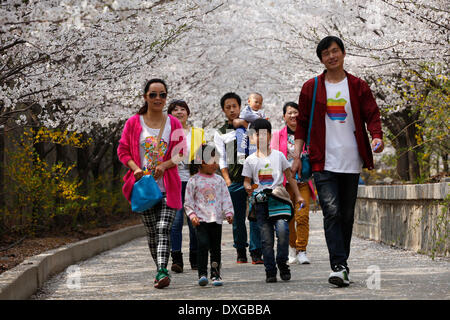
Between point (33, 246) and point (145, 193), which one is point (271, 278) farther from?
point (33, 246)

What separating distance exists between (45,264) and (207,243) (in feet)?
5.93

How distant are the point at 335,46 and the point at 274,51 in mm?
12242

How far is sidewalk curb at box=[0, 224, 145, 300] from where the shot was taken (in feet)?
18.6

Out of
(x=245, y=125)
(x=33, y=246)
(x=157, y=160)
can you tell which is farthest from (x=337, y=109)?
(x=33, y=246)

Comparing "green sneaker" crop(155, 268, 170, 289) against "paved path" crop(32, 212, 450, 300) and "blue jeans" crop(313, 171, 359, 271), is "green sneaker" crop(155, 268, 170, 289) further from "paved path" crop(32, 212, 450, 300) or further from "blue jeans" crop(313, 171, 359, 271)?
"blue jeans" crop(313, 171, 359, 271)

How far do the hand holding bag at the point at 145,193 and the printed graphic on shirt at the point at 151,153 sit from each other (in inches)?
7.9

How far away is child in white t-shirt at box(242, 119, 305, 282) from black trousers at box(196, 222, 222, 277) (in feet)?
→ 1.36

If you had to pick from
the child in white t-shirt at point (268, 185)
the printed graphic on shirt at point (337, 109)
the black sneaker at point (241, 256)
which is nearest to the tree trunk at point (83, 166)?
the black sneaker at point (241, 256)

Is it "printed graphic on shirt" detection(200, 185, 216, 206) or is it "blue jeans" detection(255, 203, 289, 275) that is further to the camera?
"printed graphic on shirt" detection(200, 185, 216, 206)

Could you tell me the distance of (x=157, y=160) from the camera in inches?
255

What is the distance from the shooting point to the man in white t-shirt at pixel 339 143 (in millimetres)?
6094

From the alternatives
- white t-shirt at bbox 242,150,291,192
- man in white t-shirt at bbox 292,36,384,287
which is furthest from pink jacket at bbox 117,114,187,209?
man in white t-shirt at bbox 292,36,384,287
